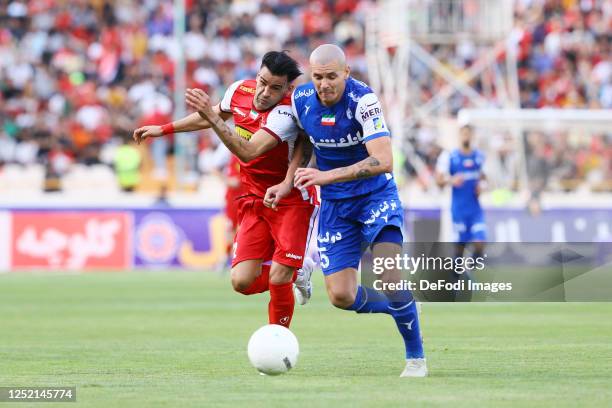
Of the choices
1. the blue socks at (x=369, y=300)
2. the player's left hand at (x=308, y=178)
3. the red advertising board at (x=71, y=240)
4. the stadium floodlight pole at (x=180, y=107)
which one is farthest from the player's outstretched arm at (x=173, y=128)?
the stadium floodlight pole at (x=180, y=107)

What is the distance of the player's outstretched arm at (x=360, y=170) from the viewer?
8.97m

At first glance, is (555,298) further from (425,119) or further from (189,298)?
(425,119)

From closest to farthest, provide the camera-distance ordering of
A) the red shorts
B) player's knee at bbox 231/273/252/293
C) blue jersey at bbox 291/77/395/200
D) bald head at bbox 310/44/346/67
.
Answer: bald head at bbox 310/44/346/67
blue jersey at bbox 291/77/395/200
the red shorts
player's knee at bbox 231/273/252/293

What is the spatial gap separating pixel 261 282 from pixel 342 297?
1634mm

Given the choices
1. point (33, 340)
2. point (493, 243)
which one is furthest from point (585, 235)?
point (33, 340)

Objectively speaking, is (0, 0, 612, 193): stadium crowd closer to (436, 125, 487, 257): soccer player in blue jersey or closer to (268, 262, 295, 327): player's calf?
(436, 125, 487, 257): soccer player in blue jersey

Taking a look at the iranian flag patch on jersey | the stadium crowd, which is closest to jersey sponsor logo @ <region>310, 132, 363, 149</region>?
the iranian flag patch on jersey

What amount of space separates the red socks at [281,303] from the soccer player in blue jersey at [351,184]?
808 mm

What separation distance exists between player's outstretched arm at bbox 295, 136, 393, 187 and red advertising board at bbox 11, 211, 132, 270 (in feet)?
59.4

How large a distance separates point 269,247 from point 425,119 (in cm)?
2281

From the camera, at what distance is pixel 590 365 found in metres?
9.97

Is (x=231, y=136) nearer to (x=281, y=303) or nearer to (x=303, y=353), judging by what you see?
(x=281, y=303)

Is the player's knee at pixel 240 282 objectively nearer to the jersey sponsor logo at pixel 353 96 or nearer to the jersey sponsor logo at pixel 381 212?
the jersey sponsor logo at pixel 381 212

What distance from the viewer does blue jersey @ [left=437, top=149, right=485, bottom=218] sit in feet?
66.7
